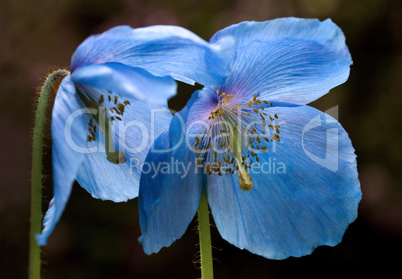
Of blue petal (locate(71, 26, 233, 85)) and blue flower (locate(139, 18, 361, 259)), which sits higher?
blue petal (locate(71, 26, 233, 85))

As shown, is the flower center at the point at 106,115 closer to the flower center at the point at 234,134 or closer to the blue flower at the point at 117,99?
the blue flower at the point at 117,99

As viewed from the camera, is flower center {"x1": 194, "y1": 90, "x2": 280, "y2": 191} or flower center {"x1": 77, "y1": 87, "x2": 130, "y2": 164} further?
flower center {"x1": 194, "y1": 90, "x2": 280, "y2": 191}

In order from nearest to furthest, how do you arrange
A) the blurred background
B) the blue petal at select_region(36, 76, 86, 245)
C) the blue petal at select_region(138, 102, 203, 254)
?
the blue petal at select_region(36, 76, 86, 245) < the blue petal at select_region(138, 102, 203, 254) < the blurred background

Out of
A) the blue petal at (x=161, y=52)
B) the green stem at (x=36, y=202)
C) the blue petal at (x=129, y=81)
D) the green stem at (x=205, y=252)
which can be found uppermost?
the blue petal at (x=161, y=52)

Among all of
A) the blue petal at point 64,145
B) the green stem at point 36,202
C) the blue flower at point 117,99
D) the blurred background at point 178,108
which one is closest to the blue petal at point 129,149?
the blue flower at point 117,99

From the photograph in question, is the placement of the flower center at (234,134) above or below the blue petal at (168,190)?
above

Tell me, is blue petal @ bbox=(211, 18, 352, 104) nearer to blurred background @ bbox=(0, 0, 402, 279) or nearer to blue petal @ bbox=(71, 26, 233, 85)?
blue petal @ bbox=(71, 26, 233, 85)

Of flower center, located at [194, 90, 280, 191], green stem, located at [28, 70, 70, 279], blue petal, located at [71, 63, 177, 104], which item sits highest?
blue petal, located at [71, 63, 177, 104]

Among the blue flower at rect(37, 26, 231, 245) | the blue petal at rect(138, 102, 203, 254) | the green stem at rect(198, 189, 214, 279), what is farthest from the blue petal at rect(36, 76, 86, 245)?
the green stem at rect(198, 189, 214, 279)
